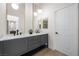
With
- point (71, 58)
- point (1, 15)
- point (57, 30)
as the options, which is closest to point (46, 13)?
point (57, 30)

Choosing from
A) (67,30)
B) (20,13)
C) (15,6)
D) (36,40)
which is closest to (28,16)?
(20,13)

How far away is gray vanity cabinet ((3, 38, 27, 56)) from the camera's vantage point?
77.0 inches

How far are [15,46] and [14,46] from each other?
4 cm

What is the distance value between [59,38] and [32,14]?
1.76 meters

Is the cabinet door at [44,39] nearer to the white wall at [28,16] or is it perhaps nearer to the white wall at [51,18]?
the white wall at [51,18]

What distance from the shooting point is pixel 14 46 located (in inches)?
86.7

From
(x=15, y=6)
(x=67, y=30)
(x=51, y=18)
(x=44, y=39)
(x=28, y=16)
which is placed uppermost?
(x=15, y=6)

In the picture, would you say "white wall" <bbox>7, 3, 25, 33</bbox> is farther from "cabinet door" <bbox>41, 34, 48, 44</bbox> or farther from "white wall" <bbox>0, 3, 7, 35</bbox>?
"cabinet door" <bbox>41, 34, 48, 44</bbox>

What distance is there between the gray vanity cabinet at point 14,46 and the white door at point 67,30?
1451 mm

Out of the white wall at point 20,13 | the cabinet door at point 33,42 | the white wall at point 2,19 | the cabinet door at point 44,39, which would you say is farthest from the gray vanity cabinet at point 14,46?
the cabinet door at point 44,39

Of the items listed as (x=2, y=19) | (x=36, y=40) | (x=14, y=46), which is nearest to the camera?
(x=14, y=46)

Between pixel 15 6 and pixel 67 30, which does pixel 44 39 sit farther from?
pixel 15 6

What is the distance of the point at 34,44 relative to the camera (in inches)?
123

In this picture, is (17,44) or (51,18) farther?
→ (51,18)
